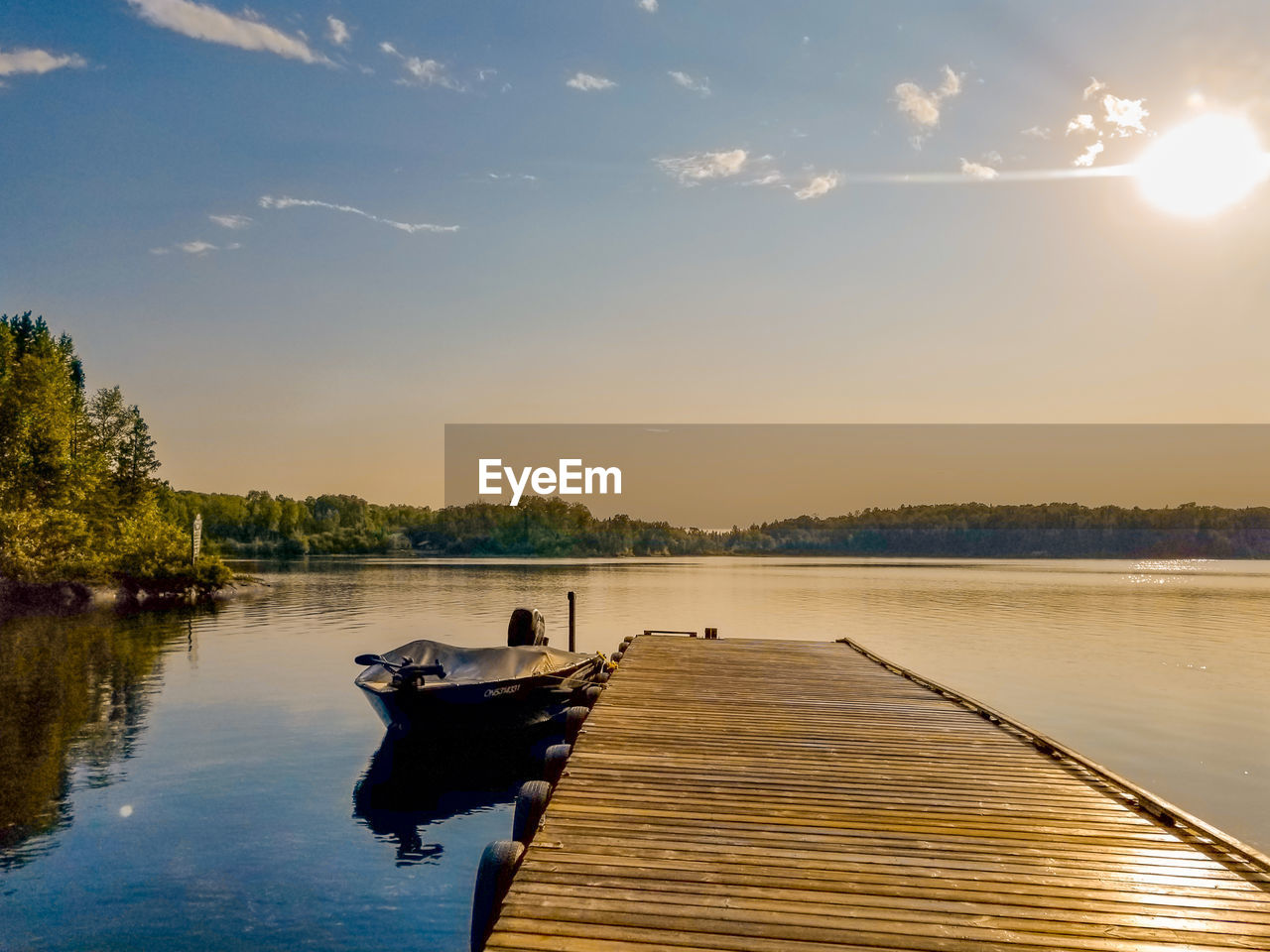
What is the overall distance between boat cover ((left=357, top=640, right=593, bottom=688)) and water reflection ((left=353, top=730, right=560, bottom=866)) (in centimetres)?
143

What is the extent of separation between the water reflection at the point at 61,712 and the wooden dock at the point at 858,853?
10.1 m

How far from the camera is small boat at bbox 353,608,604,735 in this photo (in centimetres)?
1873

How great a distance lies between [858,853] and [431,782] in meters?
12.4

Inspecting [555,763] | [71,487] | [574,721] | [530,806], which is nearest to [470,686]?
[574,721]

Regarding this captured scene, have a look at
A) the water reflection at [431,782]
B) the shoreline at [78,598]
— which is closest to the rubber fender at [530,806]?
the water reflection at [431,782]

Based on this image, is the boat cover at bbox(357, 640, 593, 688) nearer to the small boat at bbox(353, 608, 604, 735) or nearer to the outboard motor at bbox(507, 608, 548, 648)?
the small boat at bbox(353, 608, 604, 735)

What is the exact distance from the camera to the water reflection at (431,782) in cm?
1474

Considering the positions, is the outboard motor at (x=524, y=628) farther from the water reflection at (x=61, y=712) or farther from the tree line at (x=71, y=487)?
the tree line at (x=71, y=487)

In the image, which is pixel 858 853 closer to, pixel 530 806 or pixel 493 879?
pixel 493 879

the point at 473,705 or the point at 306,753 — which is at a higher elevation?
the point at 473,705

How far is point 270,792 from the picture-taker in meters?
16.5

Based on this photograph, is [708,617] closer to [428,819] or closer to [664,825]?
[428,819]

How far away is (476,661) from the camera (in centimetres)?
2088

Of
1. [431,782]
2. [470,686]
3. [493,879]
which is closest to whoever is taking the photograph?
[493,879]
